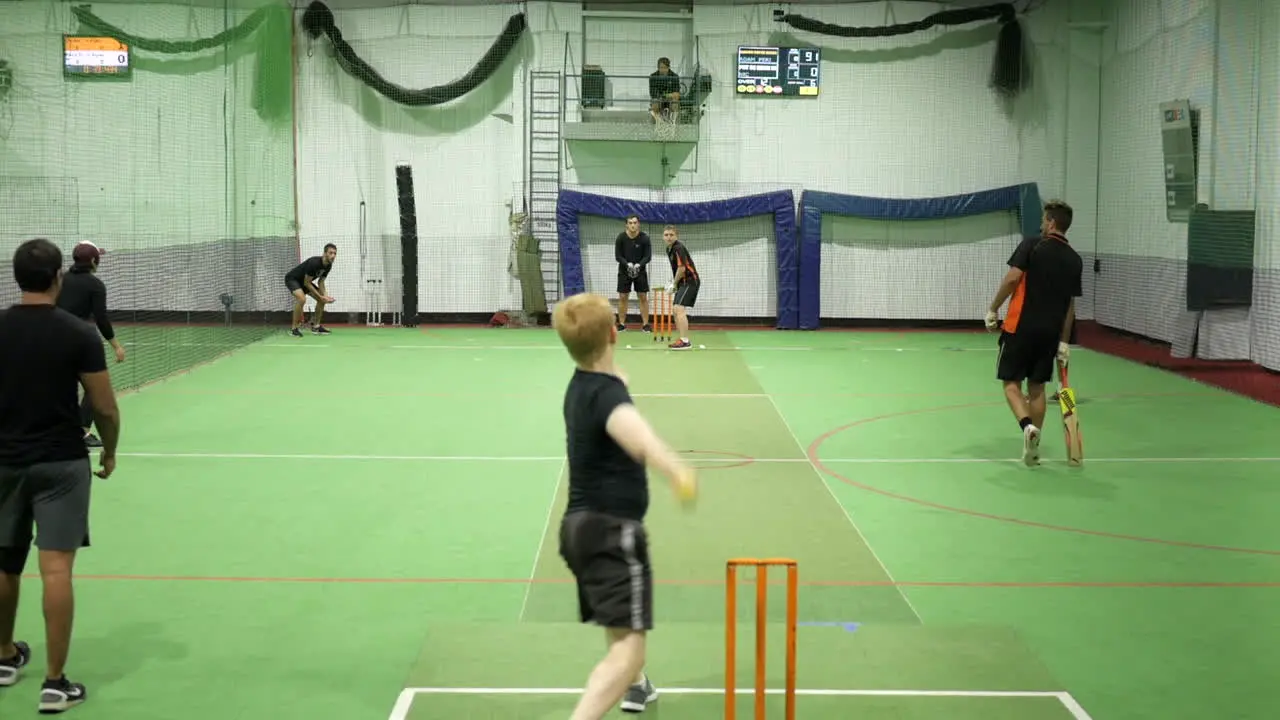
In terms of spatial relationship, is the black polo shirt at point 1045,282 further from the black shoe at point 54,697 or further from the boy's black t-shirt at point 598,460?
the black shoe at point 54,697

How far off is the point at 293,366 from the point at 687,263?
6012 mm

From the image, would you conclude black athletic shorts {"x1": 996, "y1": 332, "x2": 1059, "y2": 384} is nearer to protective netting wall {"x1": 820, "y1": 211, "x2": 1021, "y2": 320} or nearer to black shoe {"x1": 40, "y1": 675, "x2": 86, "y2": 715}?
black shoe {"x1": 40, "y1": 675, "x2": 86, "y2": 715}

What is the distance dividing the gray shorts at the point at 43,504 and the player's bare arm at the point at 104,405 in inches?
9.8

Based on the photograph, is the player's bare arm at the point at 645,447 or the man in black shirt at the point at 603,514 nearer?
the player's bare arm at the point at 645,447

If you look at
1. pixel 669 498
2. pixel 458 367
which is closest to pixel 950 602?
pixel 669 498

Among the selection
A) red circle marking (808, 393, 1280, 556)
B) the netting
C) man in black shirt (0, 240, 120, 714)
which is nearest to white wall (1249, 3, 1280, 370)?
red circle marking (808, 393, 1280, 556)

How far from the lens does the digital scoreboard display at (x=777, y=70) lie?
26.0 meters

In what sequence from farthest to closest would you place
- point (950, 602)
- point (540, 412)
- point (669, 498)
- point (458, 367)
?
1. point (458, 367)
2. point (540, 412)
3. point (669, 498)
4. point (950, 602)

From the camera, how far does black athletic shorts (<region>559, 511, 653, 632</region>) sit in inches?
200

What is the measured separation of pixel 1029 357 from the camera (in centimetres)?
1165

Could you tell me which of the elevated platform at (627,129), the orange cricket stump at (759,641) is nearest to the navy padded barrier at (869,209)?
the elevated platform at (627,129)

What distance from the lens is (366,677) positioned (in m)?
6.61

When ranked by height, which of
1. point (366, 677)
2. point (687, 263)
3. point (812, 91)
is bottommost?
point (366, 677)

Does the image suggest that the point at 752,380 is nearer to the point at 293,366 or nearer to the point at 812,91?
the point at 293,366
